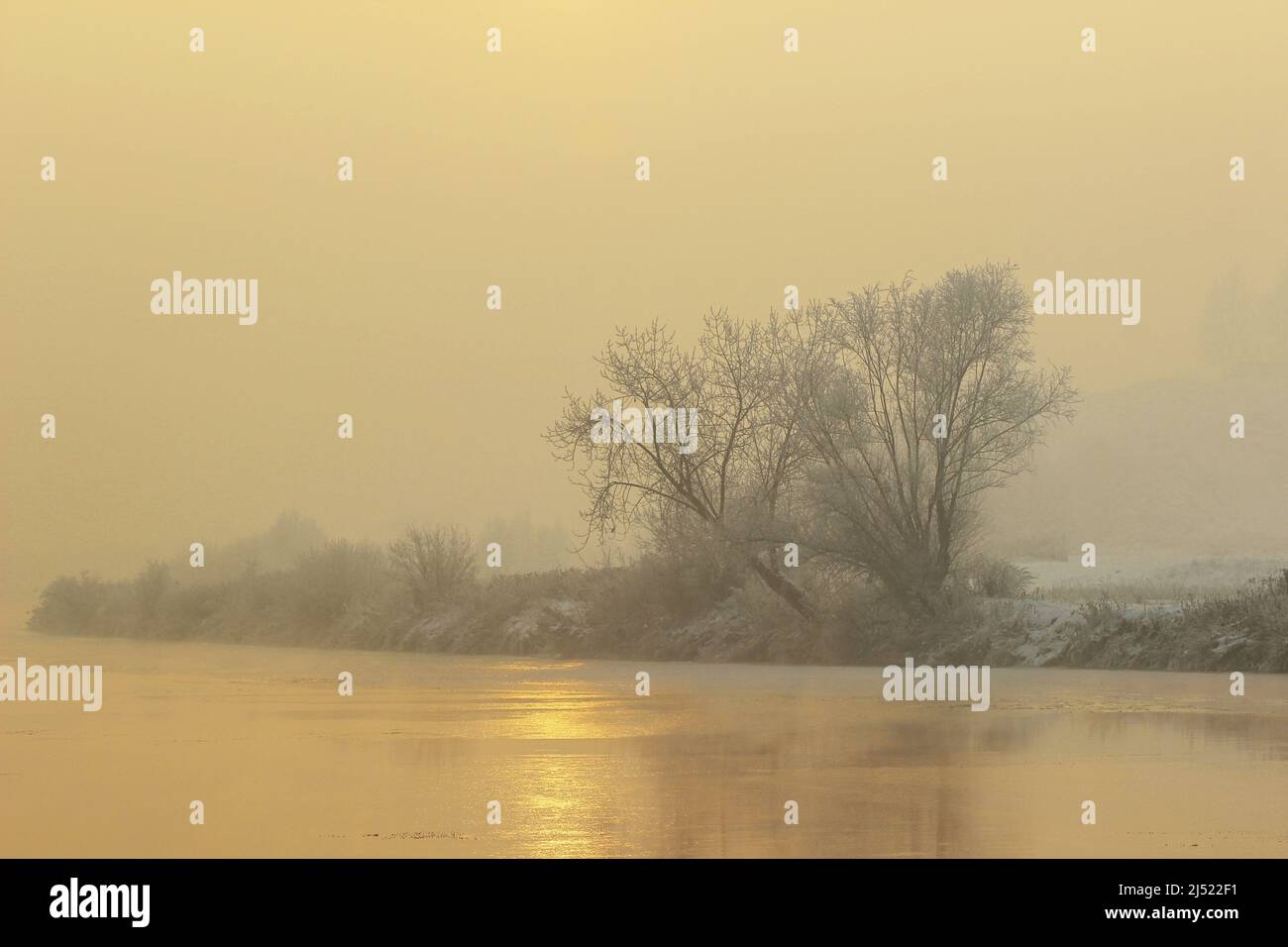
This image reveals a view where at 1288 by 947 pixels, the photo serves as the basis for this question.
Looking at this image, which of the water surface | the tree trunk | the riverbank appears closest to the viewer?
the water surface

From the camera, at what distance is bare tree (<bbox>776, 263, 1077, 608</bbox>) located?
34.4m

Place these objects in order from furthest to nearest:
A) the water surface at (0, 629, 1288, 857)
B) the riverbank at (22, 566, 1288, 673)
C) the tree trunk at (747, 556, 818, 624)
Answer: the tree trunk at (747, 556, 818, 624) → the riverbank at (22, 566, 1288, 673) → the water surface at (0, 629, 1288, 857)

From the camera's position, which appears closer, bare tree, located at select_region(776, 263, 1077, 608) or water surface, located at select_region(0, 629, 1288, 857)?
water surface, located at select_region(0, 629, 1288, 857)

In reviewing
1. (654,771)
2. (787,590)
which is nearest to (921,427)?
(787,590)

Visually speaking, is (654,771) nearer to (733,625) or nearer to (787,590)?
(787,590)

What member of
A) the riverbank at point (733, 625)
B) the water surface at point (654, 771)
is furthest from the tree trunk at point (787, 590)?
the water surface at point (654, 771)

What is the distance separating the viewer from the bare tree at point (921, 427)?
34438 millimetres

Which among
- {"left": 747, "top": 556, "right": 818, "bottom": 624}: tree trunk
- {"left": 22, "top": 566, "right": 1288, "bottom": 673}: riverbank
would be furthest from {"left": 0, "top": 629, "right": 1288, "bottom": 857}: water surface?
{"left": 747, "top": 556, "right": 818, "bottom": 624}: tree trunk

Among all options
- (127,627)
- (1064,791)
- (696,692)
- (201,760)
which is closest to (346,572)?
(127,627)

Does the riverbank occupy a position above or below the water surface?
above

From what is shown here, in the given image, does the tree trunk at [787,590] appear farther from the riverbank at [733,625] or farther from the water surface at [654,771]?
the water surface at [654,771]

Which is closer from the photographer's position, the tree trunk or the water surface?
the water surface

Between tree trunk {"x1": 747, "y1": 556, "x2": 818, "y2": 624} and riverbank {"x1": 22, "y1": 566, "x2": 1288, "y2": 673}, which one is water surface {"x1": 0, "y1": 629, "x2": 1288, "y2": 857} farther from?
tree trunk {"x1": 747, "y1": 556, "x2": 818, "y2": 624}

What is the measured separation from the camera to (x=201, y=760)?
17.0 metres
